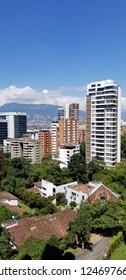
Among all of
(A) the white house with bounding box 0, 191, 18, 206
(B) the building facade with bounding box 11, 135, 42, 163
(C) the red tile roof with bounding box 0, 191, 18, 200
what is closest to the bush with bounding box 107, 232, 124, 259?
(A) the white house with bounding box 0, 191, 18, 206

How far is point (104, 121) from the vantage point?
22938mm

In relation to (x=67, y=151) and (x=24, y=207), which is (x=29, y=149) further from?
(x=24, y=207)

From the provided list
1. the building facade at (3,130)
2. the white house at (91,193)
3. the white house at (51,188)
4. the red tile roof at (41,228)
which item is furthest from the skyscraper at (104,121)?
the building facade at (3,130)

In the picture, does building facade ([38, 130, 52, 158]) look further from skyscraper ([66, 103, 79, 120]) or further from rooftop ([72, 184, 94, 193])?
rooftop ([72, 184, 94, 193])

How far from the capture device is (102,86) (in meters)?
23.1

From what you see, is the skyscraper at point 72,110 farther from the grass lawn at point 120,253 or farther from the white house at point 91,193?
the grass lawn at point 120,253

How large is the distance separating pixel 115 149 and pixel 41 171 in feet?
23.5

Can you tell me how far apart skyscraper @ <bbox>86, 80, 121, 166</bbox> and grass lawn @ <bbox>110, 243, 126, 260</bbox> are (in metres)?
14.3

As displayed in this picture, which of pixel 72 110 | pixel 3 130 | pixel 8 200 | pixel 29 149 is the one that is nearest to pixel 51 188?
pixel 8 200

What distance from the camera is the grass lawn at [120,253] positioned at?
8.36m

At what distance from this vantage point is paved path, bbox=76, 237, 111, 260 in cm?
849

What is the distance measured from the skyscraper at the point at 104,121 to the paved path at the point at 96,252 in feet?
45.2

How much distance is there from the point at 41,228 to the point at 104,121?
581 inches
